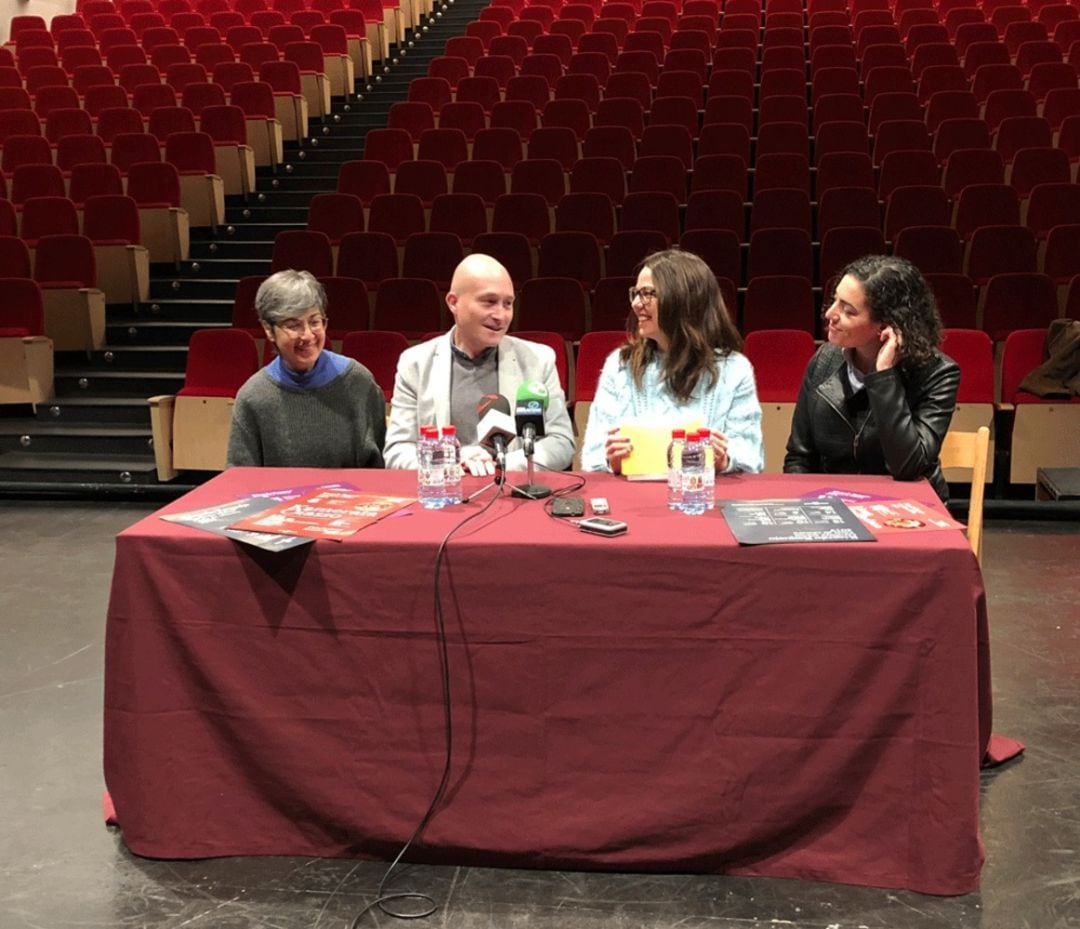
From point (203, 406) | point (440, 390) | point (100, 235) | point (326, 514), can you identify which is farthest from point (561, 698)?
point (100, 235)

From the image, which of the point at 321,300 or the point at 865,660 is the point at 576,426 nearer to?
the point at 321,300

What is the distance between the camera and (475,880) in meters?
2.21

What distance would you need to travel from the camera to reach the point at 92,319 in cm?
613

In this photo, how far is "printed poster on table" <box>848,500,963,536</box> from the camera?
2.12 meters

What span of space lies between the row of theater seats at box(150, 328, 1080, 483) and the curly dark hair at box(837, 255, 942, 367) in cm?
251

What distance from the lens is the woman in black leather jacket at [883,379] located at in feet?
8.11

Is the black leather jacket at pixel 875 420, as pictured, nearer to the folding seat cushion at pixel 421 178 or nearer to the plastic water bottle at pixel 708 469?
the plastic water bottle at pixel 708 469

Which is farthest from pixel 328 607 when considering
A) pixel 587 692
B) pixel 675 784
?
pixel 675 784

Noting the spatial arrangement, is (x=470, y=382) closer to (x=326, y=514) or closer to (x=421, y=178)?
(x=326, y=514)

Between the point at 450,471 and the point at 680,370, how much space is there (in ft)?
1.91

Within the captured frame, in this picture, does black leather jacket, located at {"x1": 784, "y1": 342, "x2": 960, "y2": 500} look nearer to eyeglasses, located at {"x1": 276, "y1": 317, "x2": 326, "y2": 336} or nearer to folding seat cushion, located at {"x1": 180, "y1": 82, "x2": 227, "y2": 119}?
eyeglasses, located at {"x1": 276, "y1": 317, "x2": 326, "y2": 336}

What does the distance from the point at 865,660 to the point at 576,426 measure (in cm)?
315

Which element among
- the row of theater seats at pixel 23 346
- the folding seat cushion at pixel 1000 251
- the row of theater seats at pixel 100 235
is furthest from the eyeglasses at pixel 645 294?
the row of theater seats at pixel 100 235

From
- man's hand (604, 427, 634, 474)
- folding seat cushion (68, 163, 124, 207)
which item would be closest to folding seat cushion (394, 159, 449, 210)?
folding seat cushion (68, 163, 124, 207)
